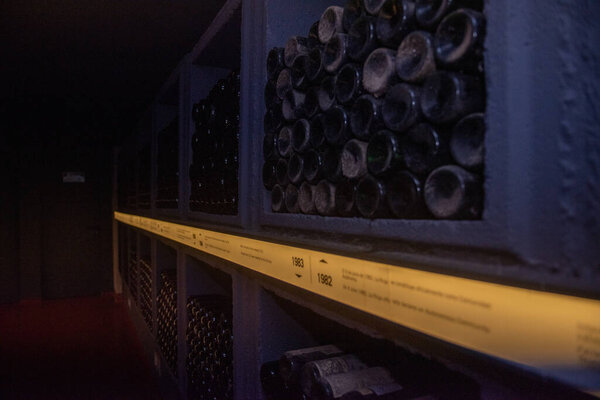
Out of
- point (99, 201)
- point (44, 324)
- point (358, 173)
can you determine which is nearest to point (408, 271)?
point (358, 173)

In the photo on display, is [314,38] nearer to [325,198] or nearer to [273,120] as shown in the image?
[273,120]

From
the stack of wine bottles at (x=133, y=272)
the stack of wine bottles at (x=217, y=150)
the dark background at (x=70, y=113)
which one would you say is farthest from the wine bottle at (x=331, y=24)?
the stack of wine bottles at (x=133, y=272)

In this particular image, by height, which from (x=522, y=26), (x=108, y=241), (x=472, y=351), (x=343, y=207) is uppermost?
(x=522, y=26)

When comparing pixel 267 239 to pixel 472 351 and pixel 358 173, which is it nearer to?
pixel 358 173

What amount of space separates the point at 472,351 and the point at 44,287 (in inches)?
279

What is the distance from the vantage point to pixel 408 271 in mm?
624

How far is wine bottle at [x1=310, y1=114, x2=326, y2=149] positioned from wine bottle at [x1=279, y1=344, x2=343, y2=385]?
56cm

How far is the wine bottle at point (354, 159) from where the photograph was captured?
84cm

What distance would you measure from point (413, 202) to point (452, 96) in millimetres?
175

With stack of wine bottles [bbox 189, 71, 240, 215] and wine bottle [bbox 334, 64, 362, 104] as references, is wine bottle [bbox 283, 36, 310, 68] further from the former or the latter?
stack of wine bottles [bbox 189, 71, 240, 215]

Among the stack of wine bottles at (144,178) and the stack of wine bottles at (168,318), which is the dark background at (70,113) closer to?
the stack of wine bottles at (144,178)

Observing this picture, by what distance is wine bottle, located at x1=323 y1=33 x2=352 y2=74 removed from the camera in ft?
2.93

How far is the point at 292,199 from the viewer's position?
45.0 inches

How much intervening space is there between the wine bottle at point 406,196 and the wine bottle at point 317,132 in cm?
27
